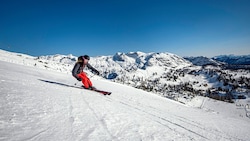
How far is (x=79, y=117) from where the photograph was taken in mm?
4562

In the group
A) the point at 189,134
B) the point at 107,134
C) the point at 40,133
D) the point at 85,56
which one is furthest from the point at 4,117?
the point at 85,56

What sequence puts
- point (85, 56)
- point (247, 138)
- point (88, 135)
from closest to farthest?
1. point (88, 135)
2. point (247, 138)
3. point (85, 56)

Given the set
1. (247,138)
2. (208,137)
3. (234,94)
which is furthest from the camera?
(234,94)

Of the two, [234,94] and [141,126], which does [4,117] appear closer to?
[141,126]

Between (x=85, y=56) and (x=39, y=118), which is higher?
(x=85, y=56)

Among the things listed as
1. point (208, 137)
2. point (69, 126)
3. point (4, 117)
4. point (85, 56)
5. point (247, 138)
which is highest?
point (85, 56)

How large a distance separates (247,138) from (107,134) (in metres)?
5.05

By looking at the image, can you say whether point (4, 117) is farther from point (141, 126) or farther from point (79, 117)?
point (141, 126)

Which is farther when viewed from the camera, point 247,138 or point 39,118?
point 247,138

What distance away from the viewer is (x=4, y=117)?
370cm

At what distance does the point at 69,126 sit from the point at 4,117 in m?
1.65

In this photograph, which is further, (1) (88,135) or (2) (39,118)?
(2) (39,118)

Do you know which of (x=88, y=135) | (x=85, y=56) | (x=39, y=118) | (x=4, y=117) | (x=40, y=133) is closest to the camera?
(x=40, y=133)

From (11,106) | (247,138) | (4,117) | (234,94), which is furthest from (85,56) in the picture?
(234,94)
